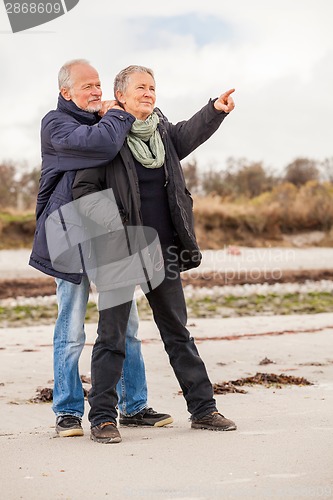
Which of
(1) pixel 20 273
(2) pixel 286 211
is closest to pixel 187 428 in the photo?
(1) pixel 20 273

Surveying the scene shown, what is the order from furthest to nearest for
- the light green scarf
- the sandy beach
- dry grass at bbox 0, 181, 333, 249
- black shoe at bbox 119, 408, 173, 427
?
1. dry grass at bbox 0, 181, 333, 249
2. black shoe at bbox 119, 408, 173, 427
3. the light green scarf
4. the sandy beach

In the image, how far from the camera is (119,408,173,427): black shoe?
5215 mm

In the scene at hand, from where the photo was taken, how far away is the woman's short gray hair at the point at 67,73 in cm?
498

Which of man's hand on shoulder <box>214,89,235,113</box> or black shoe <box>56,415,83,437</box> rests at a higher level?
man's hand on shoulder <box>214,89,235,113</box>

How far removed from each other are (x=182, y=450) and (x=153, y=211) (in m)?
1.21

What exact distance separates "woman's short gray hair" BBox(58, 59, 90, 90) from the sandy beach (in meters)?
1.79

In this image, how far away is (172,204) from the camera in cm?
486

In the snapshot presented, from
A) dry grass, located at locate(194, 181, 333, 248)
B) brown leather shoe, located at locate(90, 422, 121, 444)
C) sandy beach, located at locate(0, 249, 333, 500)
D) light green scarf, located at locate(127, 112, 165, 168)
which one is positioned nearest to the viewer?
sandy beach, located at locate(0, 249, 333, 500)

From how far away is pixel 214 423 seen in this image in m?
4.95

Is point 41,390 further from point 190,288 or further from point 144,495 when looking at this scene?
point 190,288

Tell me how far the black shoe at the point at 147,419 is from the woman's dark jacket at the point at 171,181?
83cm

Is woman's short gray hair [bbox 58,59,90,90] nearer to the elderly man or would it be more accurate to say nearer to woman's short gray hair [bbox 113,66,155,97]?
the elderly man

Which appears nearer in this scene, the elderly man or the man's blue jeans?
the elderly man

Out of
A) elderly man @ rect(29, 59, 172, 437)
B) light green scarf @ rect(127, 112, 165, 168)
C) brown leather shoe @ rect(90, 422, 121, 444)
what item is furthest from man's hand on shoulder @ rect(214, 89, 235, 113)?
brown leather shoe @ rect(90, 422, 121, 444)
